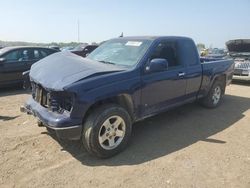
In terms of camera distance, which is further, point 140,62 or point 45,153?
point 140,62

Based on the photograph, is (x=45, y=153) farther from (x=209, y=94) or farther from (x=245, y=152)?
(x=209, y=94)

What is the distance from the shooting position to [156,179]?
3.65 meters

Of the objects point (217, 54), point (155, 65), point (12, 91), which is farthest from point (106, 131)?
point (217, 54)

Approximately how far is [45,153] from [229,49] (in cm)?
1018

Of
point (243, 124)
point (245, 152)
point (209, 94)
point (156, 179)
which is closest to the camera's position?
point (156, 179)

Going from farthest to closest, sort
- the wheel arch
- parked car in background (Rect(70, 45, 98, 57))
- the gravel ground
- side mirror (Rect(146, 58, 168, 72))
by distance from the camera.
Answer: parked car in background (Rect(70, 45, 98, 57)), side mirror (Rect(146, 58, 168, 72)), the wheel arch, the gravel ground

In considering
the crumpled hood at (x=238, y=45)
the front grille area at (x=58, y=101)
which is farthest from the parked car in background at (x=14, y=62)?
the crumpled hood at (x=238, y=45)

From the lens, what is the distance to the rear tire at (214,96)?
22.5 ft

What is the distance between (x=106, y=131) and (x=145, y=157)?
28.4 inches

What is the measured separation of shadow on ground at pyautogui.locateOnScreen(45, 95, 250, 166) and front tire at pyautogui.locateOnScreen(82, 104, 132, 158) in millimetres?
156

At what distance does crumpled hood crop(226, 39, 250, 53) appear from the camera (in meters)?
11.5

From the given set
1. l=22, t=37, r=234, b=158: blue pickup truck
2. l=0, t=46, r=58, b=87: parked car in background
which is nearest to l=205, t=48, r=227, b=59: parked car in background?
l=22, t=37, r=234, b=158: blue pickup truck

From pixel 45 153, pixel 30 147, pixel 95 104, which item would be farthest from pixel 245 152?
pixel 30 147

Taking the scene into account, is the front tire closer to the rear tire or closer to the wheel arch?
the wheel arch
